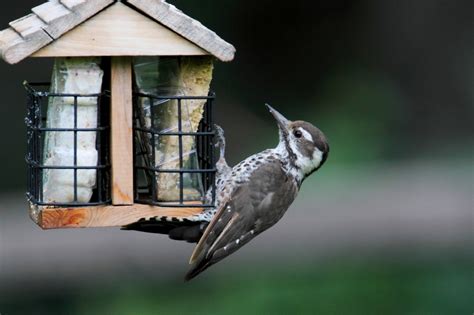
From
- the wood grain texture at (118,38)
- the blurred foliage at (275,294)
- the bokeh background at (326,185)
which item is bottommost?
the blurred foliage at (275,294)

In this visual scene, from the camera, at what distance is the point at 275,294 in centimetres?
769

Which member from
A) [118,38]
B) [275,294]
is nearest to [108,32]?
[118,38]

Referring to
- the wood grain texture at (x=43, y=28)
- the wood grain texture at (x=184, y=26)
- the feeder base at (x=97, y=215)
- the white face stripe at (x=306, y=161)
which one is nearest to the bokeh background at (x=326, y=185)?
the white face stripe at (x=306, y=161)

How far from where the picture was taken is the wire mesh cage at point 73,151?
4.28m

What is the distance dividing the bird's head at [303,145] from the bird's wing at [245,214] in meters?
0.07

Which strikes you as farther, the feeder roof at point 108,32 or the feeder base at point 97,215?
the feeder base at point 97,215

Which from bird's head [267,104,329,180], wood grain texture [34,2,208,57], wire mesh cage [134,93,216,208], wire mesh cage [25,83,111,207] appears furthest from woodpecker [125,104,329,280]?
wood grain texture [34,2,208,57]

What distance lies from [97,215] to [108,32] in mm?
597

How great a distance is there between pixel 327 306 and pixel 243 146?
1657 mm

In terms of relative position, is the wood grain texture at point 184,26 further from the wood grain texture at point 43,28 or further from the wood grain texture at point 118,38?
the wood grain texture at point 43,28

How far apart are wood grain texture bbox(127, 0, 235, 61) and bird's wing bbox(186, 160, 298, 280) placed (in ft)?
2.20

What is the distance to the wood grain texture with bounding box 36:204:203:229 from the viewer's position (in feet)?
13.8

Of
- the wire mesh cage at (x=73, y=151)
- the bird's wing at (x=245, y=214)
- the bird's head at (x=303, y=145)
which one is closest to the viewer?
the wire mesh cage at (x=73, y=151)

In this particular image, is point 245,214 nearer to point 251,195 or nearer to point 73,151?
point 251,195
